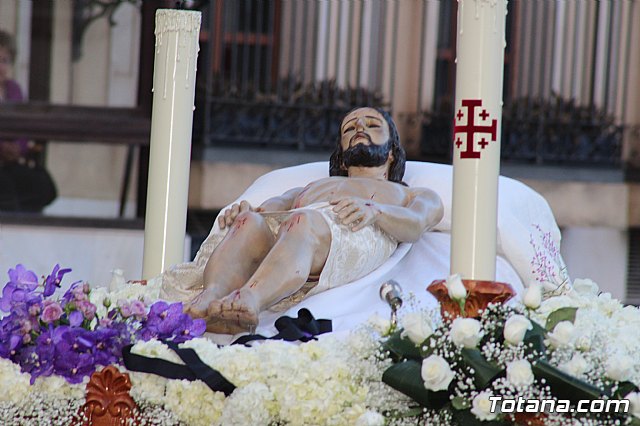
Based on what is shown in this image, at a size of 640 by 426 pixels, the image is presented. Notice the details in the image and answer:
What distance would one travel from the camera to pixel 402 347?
7.77ft

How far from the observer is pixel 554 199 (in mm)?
6910

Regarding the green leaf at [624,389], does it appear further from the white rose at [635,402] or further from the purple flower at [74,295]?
the purple flower at [74,295]

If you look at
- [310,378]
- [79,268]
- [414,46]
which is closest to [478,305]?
[310,378]

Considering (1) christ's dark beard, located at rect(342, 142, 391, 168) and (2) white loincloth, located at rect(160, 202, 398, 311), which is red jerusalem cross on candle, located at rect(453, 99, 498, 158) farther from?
(1) christ's dark beard, located at rect(342, 142, 391, 168)

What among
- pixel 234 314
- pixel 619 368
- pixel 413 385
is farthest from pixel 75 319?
pixel 619 368

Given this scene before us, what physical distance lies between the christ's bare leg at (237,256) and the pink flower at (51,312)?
524 mm

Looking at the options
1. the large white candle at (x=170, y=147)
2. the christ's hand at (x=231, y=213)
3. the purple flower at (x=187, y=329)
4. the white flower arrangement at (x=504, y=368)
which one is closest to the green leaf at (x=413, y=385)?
the white flower arrangement at (x=504, y=368)

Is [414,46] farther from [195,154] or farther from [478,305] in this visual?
[478,305]

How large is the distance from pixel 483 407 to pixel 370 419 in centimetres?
21

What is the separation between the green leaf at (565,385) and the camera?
7.25 feet

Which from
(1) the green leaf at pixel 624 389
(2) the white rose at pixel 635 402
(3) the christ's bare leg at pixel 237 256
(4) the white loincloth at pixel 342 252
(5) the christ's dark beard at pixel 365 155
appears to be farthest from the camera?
(5) the christ's dark beard at pixel 365 155

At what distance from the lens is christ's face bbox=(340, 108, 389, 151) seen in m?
3.75

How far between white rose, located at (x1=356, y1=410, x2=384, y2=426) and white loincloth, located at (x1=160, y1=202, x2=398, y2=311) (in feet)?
3.26

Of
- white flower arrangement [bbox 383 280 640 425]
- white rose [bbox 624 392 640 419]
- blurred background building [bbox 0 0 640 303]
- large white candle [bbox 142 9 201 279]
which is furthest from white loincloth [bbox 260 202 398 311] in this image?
blurred background building [bbox 0 0 640 303]
